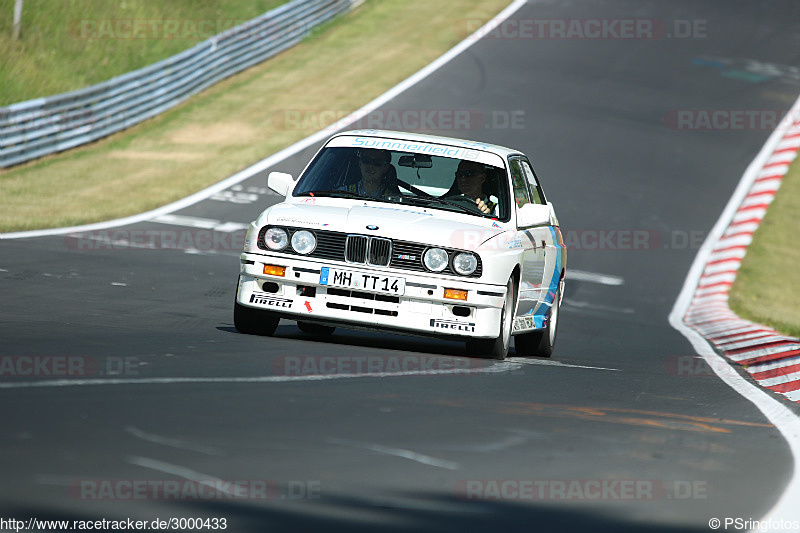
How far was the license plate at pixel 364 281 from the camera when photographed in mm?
8641

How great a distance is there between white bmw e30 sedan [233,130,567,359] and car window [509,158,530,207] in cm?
23

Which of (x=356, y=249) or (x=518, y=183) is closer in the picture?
(x=356, y=249)

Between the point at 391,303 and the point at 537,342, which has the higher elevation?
the point at 391,303

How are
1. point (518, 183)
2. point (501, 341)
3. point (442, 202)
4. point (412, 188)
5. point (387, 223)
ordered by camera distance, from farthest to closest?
point (518, 183), point (412, 188), point (442, 202), point (501, 341), point (387, 223)

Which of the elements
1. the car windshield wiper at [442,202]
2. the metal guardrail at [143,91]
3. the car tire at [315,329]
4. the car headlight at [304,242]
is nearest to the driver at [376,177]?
the car windshield wiper at [442,202]

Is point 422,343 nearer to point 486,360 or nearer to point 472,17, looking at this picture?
point 486,360

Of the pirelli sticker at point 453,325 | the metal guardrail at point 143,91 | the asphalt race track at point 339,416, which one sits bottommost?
the asphalt race track at point 339,416

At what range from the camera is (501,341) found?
898 cm

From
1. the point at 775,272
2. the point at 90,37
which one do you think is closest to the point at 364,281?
the point at 775,272

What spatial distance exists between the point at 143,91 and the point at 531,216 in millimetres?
17732

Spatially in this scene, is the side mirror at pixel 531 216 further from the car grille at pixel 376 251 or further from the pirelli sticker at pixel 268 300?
the pirelli sticker at pixel 268 300

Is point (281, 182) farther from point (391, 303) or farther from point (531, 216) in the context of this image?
point (531, 216)

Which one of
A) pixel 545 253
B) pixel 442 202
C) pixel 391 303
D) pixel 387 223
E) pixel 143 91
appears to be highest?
pixel 143 91

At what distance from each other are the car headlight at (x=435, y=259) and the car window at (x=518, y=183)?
135cm
